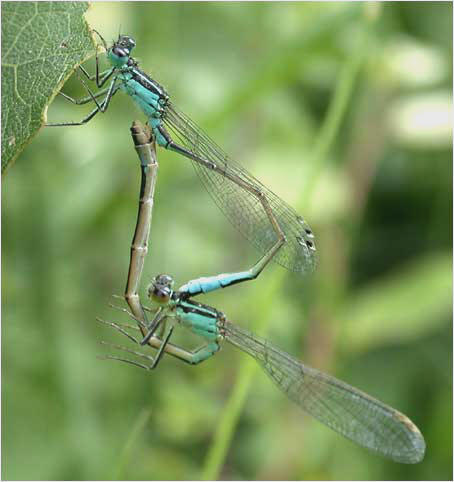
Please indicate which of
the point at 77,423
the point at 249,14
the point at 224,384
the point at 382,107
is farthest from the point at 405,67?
the point at 77,423

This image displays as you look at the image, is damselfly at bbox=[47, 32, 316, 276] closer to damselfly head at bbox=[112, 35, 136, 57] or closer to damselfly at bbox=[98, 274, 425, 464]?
damselfly head at bbox=[112, 35, 136, 57]

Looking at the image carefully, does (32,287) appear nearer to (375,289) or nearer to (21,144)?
(375,289)

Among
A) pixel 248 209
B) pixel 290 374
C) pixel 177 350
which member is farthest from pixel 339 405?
pixel 248 209

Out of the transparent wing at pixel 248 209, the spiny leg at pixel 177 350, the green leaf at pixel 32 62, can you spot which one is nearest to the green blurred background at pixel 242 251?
the transparent wing at pixel 248 209

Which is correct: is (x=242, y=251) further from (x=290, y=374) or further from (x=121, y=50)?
(x=121, y=50)

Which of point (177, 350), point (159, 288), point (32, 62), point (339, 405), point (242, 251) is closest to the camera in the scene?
point (32, 62)

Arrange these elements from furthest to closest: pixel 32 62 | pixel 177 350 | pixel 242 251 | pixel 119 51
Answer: pixel 242 251, pixel 177 350, pixel 119 51, pixel 32 62
